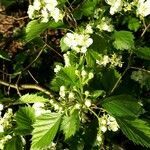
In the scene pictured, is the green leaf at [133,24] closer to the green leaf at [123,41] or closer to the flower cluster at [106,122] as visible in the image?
the green leaf at [123,41]

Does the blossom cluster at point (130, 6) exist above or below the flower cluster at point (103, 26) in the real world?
above

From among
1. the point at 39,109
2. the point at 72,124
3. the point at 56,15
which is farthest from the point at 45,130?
the point at 56,15

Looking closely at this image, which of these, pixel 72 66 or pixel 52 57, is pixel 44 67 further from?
pixel 72 66

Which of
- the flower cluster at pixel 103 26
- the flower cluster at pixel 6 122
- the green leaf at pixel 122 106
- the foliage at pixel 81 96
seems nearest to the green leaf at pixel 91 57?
the foliage at pixel 81 96

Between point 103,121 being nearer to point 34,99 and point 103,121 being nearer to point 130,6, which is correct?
point 34,99

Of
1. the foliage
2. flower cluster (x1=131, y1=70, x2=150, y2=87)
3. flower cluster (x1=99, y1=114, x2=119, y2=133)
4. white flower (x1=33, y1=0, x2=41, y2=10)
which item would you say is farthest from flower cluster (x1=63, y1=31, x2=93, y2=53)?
flower cluster (x1=131, y1=70, x2=150, y2=87)

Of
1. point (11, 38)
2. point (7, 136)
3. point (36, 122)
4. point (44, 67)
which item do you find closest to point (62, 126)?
point (36, 122)
